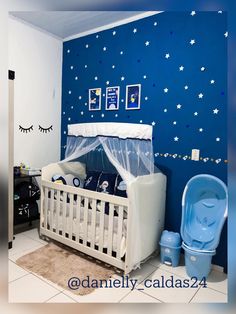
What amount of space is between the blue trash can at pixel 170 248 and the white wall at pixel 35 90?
198 centimetres

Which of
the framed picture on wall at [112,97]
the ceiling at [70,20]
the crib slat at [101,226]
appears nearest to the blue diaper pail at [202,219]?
the crib slat at [101,226]

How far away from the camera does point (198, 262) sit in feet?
6.33

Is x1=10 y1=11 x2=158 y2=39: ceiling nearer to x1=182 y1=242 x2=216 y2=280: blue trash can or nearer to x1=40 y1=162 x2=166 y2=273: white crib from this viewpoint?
x1=40 y1=162 x2=166 y2=273: white crib

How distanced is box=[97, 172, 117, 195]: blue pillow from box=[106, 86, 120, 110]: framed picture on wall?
0.89 m

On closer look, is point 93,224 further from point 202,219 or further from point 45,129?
point 45,129

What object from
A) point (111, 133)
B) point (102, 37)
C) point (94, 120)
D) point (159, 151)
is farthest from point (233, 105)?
point (102, 37)

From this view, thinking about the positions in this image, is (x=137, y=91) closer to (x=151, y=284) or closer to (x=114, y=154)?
(x=114, y=154)

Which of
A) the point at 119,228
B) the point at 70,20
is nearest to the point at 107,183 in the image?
the point at 119,228

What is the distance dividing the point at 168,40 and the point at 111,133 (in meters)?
1.19

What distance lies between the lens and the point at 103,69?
292cm

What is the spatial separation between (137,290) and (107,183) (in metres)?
1.03

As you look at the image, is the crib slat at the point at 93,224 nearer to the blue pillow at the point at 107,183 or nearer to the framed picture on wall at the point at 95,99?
the blue pillow at the point at 107,183

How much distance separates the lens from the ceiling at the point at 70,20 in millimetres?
2604

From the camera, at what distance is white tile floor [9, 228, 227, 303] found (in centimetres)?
165
